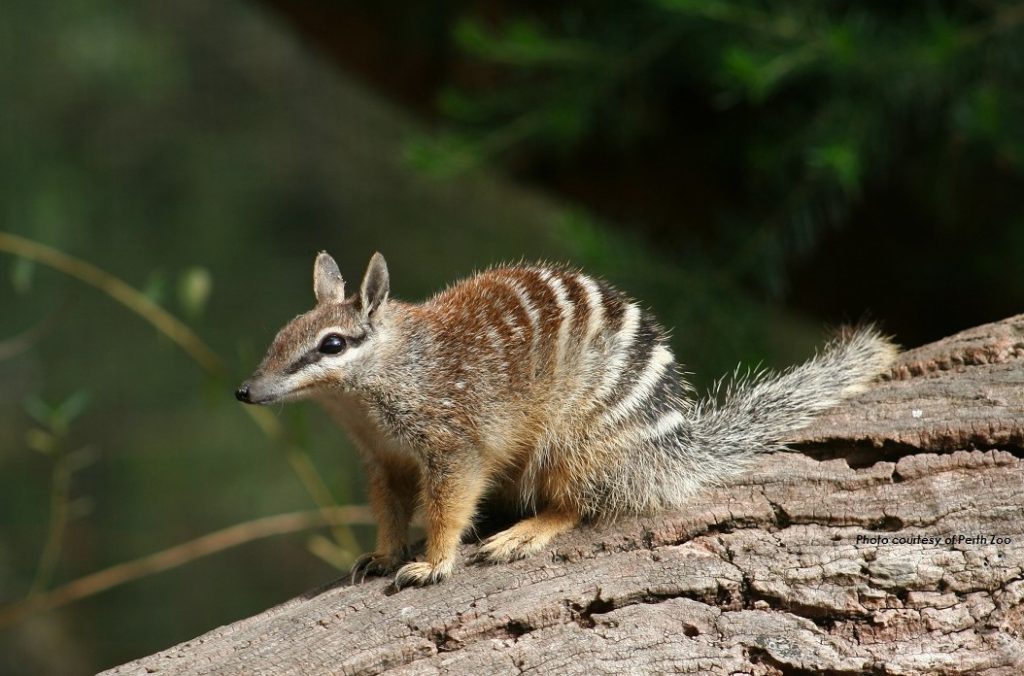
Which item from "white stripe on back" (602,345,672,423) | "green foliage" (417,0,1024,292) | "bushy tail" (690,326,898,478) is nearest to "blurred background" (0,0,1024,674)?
"green foliage" (417,0,1024,292)

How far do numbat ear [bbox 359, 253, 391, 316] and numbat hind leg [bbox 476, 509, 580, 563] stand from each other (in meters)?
0.60

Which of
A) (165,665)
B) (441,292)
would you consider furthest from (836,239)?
(165,665)

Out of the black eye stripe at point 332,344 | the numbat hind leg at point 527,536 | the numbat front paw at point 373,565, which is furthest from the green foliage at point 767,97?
the numbat front paw at point 373,565

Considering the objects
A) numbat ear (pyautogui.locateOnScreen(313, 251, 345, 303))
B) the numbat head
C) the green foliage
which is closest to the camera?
the numbat head

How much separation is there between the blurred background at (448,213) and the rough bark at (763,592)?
600 millimetres

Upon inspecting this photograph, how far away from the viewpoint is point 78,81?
7.16 metres

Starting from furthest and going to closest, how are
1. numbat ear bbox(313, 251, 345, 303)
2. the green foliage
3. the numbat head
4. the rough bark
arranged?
1. the green foliage
2. numbat ear bbox(313, 251, 345, 303)
3. the numbat head
4. the rough bark

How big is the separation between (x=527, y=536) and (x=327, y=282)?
2.52 feet

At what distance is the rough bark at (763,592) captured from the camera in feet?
6.85

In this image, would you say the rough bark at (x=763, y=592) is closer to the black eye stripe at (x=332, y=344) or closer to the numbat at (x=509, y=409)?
the numbat at (x=509, y=409)

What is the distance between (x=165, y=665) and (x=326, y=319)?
80 cm

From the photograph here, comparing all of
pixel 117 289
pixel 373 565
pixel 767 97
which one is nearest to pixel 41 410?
pixel 117 289

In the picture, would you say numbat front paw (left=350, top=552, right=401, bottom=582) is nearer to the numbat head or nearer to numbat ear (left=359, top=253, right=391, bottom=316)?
the numbat head

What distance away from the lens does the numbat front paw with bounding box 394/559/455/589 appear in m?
2.32
